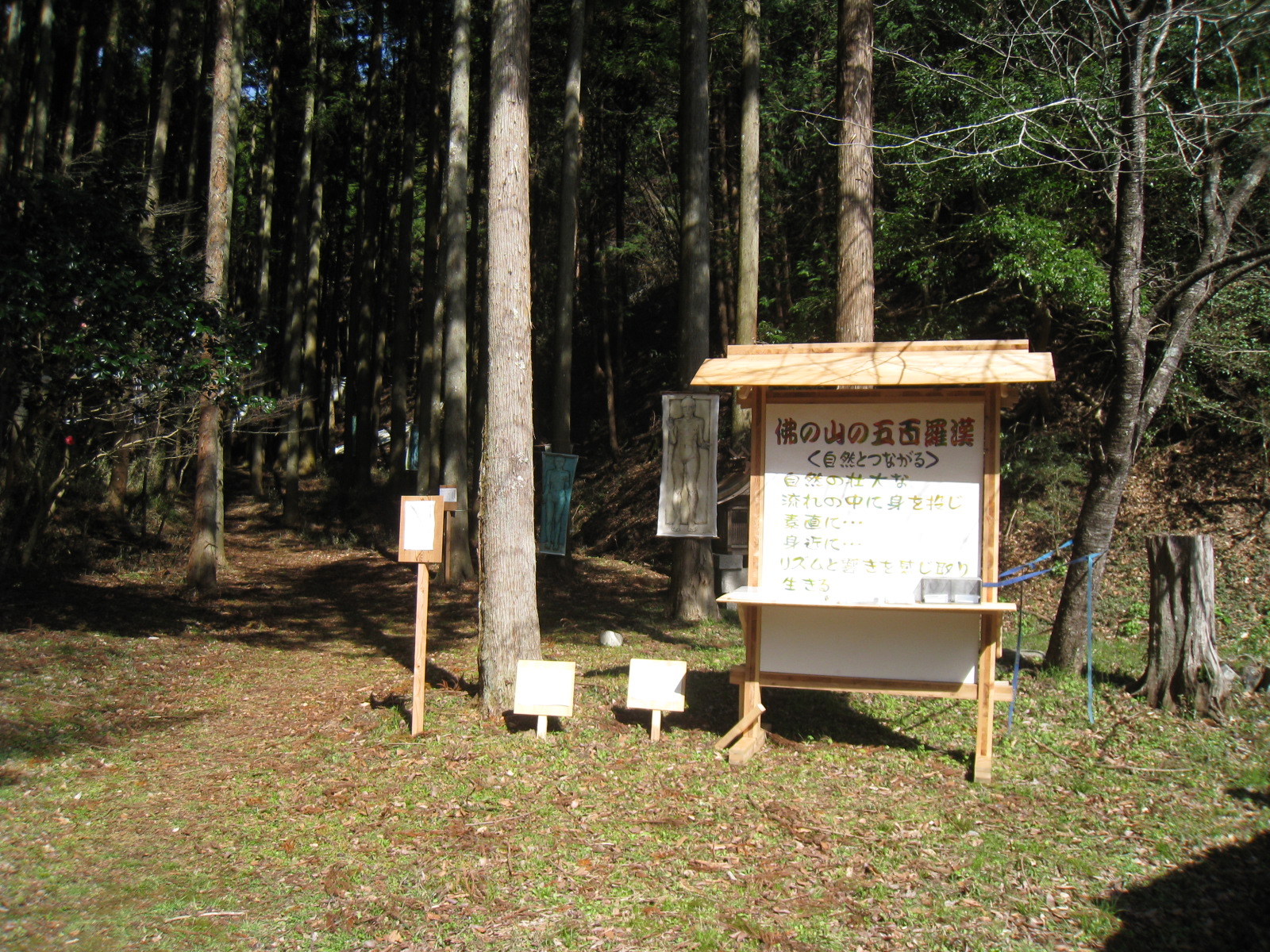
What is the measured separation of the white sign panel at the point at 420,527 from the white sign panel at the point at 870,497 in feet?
8.42

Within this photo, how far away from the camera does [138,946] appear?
4.14 metres

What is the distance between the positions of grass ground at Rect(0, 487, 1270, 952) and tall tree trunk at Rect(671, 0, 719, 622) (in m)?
3.11

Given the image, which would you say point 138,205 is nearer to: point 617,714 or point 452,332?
point 452,332

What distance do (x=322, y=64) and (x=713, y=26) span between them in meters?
10.6

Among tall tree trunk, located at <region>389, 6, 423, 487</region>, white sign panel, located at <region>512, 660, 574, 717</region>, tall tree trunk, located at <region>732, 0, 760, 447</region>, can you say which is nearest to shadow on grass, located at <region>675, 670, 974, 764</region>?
white sign panel, located at <region>512, 660, 574, 717</region>

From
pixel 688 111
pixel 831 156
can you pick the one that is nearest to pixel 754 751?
pixel 688 111

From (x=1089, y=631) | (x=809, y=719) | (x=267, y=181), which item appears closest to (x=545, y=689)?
(x=809, y=719)

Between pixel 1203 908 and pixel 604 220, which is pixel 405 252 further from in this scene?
pixel 1203 908

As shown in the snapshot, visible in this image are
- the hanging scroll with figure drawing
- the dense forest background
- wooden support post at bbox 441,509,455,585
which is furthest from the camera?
wooden support post at bbox 441,509,455,585

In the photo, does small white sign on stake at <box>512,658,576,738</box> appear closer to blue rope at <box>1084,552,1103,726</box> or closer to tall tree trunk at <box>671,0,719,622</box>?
blue rope at <box>1084,552,1103,726</box>

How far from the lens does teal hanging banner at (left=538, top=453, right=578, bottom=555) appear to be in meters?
14.5

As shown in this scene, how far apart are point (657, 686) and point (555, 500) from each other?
7798 millimetres

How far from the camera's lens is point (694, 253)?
12273 millimetres

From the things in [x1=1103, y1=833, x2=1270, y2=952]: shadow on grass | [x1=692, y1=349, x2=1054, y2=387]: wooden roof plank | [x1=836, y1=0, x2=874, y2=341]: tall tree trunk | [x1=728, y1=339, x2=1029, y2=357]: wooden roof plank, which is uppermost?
[x1=836, y1=0, x2=874, y2=341]: tall tree trunk
